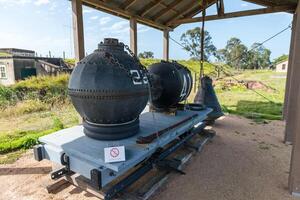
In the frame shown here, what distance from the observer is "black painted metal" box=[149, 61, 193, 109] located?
145 inches

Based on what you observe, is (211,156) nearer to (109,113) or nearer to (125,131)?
(125,131)

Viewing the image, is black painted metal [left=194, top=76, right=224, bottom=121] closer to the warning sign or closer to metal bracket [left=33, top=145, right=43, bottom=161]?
the warning sign

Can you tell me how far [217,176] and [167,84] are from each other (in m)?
1.76

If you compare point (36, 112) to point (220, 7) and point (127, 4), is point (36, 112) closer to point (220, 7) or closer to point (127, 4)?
point (127, 4)

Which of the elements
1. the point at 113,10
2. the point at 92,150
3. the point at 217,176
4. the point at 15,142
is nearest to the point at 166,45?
the point at 113,10

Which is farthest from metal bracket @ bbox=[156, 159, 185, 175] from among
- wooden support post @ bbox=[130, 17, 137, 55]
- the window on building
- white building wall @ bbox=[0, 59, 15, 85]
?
the window on building

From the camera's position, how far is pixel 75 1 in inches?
145

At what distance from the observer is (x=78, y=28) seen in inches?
148

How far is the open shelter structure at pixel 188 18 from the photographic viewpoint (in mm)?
2842

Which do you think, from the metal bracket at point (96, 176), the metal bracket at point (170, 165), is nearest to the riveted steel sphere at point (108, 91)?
the metal bracket at point (96, 176)

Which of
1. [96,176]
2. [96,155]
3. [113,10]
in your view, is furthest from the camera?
[113,10]

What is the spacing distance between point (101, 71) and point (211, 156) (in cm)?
272

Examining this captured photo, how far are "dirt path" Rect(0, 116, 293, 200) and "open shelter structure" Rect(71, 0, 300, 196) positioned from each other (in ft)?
1.38

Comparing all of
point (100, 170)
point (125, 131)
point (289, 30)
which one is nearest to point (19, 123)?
point (125, 131)
